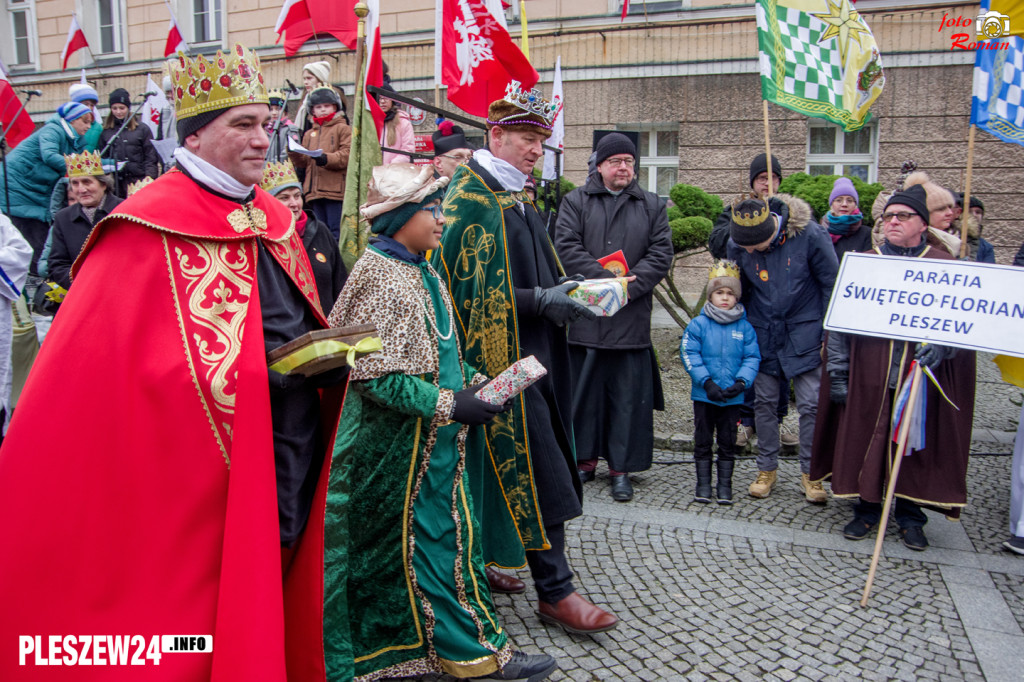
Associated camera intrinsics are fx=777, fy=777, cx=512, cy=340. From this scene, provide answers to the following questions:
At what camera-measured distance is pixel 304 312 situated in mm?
2539

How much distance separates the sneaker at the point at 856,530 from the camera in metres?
4.53

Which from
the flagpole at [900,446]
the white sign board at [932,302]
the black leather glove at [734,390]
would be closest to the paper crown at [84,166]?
the black leather glove at [734,390]

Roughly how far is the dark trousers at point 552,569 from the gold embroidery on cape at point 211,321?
1.60 metres

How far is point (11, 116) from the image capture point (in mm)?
9695

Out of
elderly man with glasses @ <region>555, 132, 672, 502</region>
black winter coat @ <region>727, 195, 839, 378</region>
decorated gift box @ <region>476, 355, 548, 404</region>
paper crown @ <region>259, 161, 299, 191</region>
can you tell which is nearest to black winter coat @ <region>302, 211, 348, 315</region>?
paper crown @ <region>259, 161, 299, 191</region>

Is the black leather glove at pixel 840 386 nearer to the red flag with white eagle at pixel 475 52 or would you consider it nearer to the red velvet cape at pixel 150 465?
the red flag with white eagle at pixel 475 52

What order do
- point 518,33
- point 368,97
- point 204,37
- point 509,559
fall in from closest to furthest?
point 509,559, point 368,97, point 518,33, point 204,37

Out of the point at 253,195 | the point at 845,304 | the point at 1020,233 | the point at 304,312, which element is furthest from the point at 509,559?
the point at 1020,233

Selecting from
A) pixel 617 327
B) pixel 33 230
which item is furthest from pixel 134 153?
pixel 617 327

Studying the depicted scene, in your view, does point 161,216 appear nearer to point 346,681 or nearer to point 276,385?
point 276,385

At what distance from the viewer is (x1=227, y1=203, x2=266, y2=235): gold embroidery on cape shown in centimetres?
228

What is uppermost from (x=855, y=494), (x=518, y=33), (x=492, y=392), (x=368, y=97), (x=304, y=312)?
(x=518, y=33)

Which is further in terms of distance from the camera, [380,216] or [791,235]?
[791,235]

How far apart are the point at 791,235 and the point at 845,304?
48.9 inches
